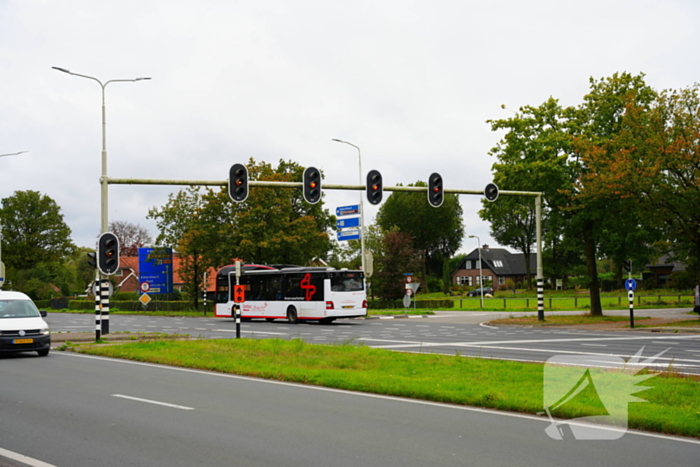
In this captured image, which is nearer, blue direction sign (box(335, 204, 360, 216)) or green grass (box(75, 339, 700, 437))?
green grass (box(75, 339, 700, 437))

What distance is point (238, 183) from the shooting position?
2166 cm

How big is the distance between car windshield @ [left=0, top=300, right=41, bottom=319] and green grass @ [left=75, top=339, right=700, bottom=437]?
1.85m

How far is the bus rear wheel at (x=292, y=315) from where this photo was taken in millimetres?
38719

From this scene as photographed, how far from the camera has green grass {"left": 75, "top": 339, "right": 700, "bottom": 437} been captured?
9.00 metres

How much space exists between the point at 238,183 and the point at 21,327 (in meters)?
7.38

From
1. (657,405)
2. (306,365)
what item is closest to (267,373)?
(306,365)

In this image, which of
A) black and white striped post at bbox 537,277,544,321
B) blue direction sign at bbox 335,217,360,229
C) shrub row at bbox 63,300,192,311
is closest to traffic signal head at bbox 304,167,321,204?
black and white striped post at bbox 537,277,544,321

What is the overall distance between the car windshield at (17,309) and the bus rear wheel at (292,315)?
2091 cm

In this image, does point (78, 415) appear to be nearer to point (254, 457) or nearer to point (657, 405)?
point (254, 457)

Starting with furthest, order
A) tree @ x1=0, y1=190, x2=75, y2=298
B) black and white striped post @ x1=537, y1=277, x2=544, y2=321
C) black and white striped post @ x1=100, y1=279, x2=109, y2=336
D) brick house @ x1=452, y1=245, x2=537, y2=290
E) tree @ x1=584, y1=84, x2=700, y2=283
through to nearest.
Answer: brick house @ x1=452, y1=245, x2=537, y2=290 < tree @ x1=0, y1=190, x2=75, y2=298 < black and white striped post @ x1=537, y1=277, x2=544, y2=321 < tree @ x1=584, y1=84, x2=700, y2=283 < black and white striped post @ x1=100, y1=279, x2=109, y2=336

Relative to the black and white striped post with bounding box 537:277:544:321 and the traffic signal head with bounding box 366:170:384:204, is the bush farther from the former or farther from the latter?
the traffic signal head with bounding box 366:170:384:204

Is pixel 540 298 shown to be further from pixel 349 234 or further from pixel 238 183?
pixel 238 183

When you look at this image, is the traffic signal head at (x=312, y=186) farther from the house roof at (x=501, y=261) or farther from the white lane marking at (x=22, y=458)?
the house roof at (x=501, y=261)

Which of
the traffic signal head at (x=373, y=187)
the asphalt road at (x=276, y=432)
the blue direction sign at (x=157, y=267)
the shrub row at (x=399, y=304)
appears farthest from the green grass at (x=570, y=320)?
the blue direction sign at (x=157, y=267)
